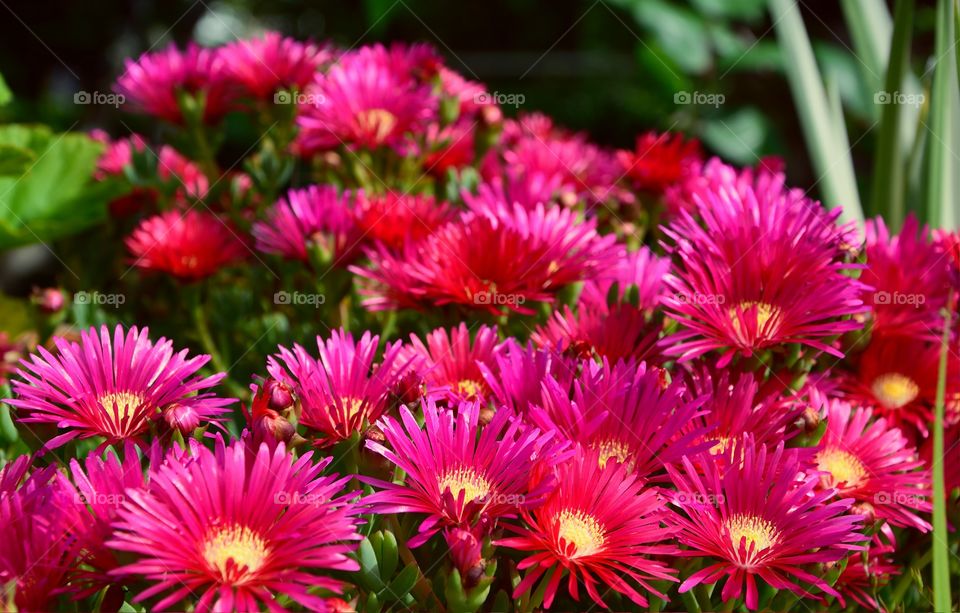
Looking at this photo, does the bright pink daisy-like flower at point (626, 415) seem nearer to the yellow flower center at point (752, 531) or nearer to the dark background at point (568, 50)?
the yellow flower center at point (752, 531)

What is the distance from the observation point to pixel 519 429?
611mm


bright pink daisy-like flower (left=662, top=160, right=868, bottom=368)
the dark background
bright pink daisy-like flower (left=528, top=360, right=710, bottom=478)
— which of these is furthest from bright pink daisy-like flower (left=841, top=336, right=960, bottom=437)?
the dark background

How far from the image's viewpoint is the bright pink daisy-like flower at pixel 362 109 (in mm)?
1077

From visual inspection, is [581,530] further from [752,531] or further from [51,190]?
[51,190]

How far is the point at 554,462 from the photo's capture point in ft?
1.79

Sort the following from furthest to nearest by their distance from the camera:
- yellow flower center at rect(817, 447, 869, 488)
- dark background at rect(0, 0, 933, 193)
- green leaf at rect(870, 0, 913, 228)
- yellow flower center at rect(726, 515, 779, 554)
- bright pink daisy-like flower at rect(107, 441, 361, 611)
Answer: dark background at rect(0, 0, 933, 193)
green leaf at rect(870, 0, 913, 228)
yellow flower center at rect(817, 447, 869, 488)
yellow flower center at rect(726, 515, 779, 554)
bright pink daisy-like flower at rect(107, 441, 361, 611)

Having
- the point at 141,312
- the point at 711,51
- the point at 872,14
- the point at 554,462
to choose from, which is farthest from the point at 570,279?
the point at 711,51

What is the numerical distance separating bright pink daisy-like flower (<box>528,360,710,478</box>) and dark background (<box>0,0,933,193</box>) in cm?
188

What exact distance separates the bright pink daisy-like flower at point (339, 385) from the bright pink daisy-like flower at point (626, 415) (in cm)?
10

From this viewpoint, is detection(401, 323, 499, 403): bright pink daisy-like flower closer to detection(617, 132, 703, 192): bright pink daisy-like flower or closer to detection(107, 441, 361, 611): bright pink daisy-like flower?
detection(107, 441, 361, 611): bright pink daisy-like flower

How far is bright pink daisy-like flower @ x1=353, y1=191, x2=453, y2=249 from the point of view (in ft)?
2.91

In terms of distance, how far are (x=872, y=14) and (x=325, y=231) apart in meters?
1.09

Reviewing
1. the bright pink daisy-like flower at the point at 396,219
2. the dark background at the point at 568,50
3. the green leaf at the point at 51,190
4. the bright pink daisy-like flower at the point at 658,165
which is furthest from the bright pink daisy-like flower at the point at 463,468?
the dark background at the point at 568,50

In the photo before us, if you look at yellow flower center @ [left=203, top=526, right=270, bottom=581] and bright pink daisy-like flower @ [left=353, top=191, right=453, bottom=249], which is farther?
bright pink daisy-like flower @ [left=353, top=191, right=453, bottom=249]
